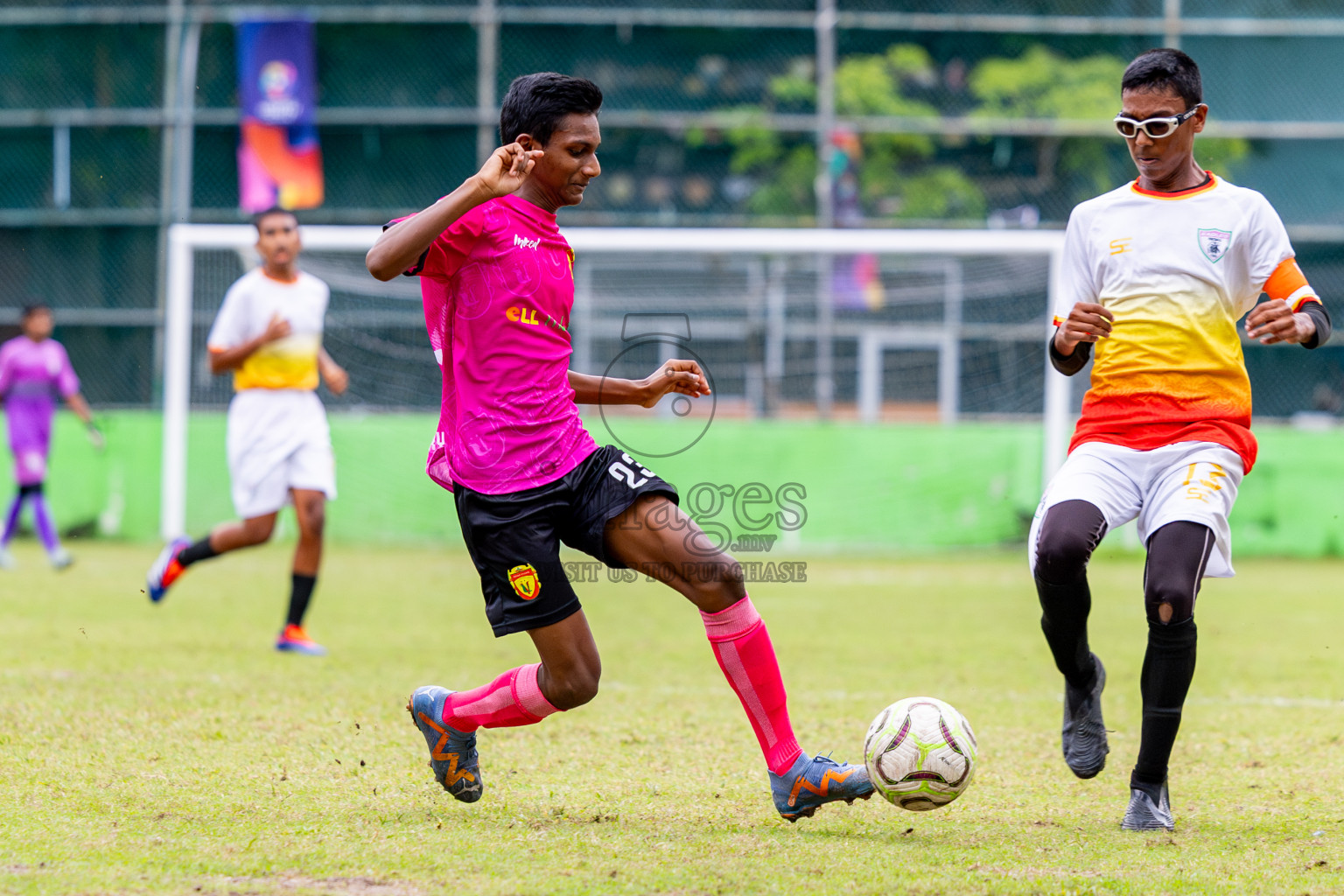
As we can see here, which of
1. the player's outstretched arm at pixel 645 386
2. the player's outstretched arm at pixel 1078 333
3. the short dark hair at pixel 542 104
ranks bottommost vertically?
the player's outstretched arm at pixel 645 386

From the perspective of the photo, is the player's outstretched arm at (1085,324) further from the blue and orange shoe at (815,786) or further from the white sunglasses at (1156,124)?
the blue and orange shoe at (815,786)

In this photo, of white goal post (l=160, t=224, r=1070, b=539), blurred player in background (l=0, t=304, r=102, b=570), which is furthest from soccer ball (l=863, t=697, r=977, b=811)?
blurred player in background (l=0, t=304, r=102, b=570)

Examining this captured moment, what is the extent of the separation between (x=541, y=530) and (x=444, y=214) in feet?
2.81

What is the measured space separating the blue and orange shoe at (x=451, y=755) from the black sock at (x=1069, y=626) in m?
1.63

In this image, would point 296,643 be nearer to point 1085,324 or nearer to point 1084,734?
point 1084,734

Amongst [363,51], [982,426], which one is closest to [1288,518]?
[982,426]

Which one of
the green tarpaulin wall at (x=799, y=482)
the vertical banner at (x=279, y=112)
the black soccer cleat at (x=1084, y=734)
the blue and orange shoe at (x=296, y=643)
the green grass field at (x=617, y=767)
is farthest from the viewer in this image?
the vertical banner at (x=279, y=112)

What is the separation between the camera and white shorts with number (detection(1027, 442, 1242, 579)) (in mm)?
3965

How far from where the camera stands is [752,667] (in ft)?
13.0

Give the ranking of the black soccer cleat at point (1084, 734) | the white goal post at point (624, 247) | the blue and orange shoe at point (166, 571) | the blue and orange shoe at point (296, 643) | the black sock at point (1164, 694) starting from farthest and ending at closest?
the white goal post at point (624, 247) < the blue and orange shoe at point (166, 571) < the blue and orange shoe at point (296, 643) < the black soccer cleat at point (1084, 734) < the black sock at point (1164, 694)

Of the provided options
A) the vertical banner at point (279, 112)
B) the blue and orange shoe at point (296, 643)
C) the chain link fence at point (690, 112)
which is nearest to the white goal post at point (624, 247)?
the blue and orange shoe at point (296, 643)

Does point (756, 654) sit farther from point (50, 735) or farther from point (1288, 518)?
point (1288, 518)

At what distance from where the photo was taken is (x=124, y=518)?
15.3 m

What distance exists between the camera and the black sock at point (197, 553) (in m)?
7.64
